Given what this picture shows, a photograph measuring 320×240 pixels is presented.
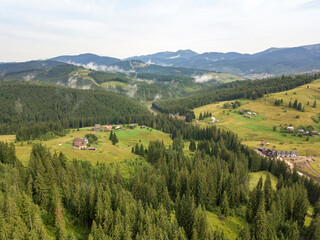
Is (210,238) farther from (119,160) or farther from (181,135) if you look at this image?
(181,135)

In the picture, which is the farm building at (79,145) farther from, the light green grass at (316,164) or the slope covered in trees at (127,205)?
the light green grass at (316,164)

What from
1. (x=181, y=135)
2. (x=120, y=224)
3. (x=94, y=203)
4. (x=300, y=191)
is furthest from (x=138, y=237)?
(x=181, y=135)

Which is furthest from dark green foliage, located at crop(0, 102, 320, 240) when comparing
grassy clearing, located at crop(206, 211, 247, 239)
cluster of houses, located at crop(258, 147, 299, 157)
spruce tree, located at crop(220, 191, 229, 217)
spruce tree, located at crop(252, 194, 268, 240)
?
cluster of houses, located at crop(258, 147, 299, 157)

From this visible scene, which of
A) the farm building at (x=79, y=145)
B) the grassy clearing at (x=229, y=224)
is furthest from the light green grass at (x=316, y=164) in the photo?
the farm building at (x=79, y=145)

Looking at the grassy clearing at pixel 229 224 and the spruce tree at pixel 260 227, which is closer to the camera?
the spruce tree at pixel 260 227

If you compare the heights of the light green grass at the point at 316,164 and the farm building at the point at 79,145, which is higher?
the farm building at the point at 79,145

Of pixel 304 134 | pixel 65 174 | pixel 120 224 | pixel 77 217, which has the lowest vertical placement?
pixel 304 134

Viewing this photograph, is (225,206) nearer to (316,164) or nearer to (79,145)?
(79,145)

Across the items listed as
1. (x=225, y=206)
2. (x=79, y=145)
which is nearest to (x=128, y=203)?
(x=225, y=206)
